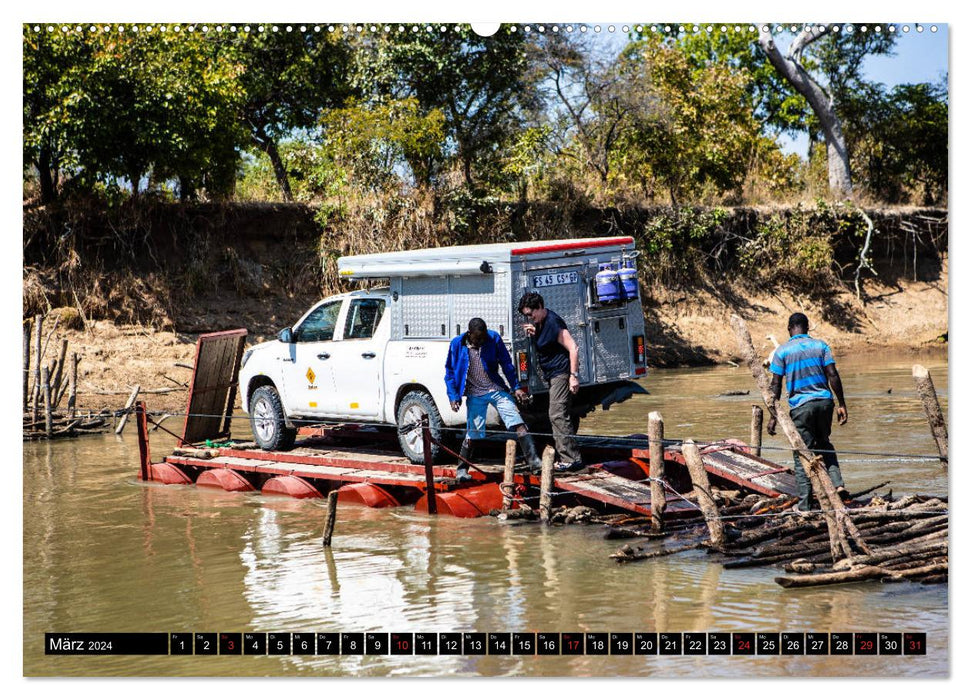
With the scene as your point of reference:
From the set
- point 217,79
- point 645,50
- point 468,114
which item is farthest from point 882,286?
point 217,79

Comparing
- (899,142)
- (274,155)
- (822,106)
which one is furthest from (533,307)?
(274,155)

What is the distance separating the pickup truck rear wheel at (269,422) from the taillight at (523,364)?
393 cm

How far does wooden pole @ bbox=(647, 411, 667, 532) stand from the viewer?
10.5m

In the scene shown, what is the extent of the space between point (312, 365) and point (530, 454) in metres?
3.30

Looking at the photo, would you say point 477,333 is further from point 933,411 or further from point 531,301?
point 933,411

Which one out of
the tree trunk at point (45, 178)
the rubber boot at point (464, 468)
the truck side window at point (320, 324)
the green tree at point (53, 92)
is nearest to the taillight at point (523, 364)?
the rubber boot at point (464, 468)

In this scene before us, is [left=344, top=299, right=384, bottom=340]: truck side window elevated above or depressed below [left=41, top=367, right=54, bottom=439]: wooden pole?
above

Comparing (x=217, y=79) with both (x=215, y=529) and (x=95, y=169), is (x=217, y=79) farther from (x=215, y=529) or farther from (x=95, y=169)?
(x=215, y=529)

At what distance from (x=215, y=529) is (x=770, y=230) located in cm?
2232

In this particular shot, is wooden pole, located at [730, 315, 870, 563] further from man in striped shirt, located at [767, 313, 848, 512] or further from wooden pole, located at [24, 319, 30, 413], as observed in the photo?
wooden pole, located at [24, 319, 30, 413]

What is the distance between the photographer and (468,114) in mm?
27031

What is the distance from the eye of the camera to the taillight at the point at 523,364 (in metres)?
12.2

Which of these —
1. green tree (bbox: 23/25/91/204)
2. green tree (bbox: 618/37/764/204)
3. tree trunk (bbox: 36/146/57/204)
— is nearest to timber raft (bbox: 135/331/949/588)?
green tree (bbox: 23/25/91/204)

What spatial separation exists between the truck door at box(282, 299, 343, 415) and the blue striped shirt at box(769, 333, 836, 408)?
17.4 ft
